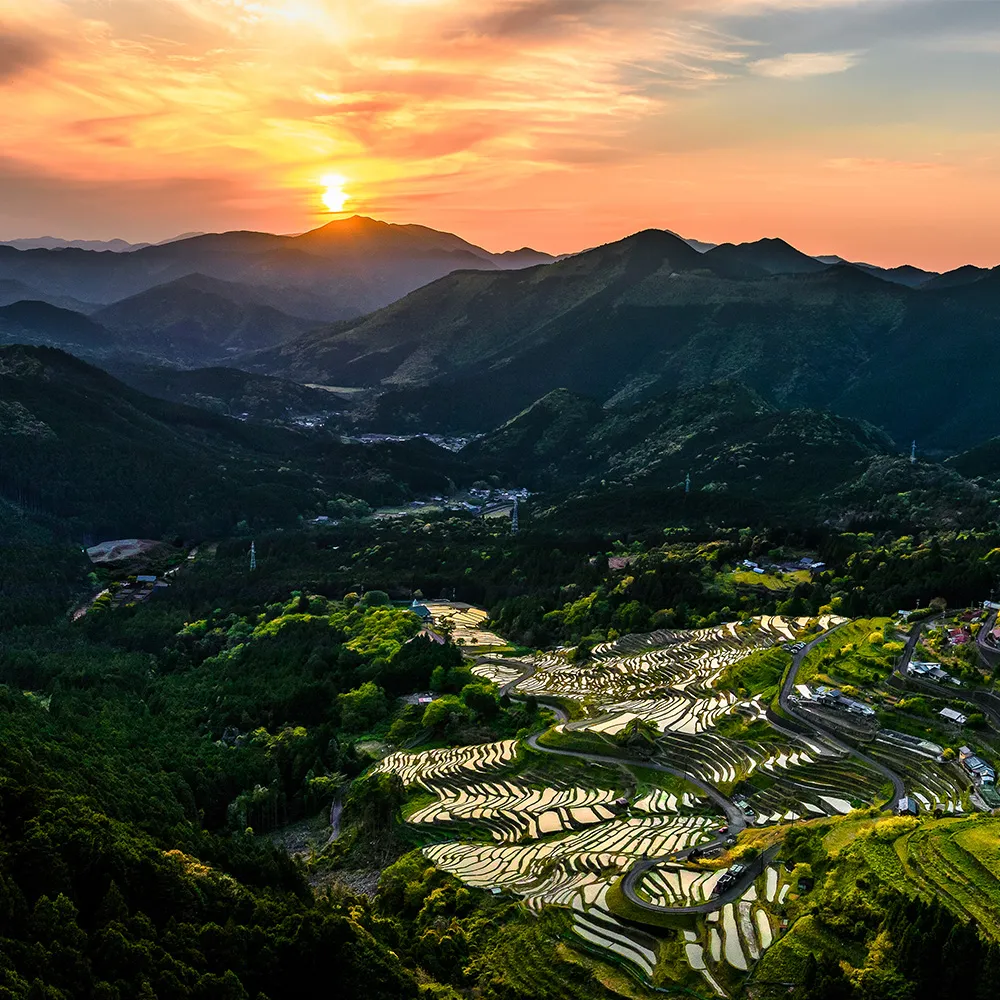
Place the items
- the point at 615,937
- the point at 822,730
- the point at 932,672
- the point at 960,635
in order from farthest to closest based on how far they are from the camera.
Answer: the point at 960,635, the point at 932,672, the point at 822,730, the point at 615,937

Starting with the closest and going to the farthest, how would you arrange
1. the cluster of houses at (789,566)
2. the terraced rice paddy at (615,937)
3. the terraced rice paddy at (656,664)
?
1. the terraced rice paddy at (615,937)
2. the terraced rice paddy at (656,664)
3. the cluster of houses at (789,566)

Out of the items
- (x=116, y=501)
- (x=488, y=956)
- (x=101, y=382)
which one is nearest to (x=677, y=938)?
(x=488, y=956)

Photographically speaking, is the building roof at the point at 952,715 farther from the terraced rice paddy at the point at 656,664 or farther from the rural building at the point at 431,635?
the rural building at the point at 431,635

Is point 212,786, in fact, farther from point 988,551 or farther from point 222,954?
point 988,551

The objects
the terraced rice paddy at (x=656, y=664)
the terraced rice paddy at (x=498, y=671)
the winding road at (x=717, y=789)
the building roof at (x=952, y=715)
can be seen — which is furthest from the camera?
the terraced rice paddy at (x=498, y=671)

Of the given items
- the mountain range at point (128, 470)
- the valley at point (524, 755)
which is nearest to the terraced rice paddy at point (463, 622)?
the valley at point (524, 755)

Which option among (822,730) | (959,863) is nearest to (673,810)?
(822,730)

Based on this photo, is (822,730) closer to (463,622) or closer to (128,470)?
(463,622)

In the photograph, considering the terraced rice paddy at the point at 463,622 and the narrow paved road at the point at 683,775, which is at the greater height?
the narrow paved road at the point at 683,775
